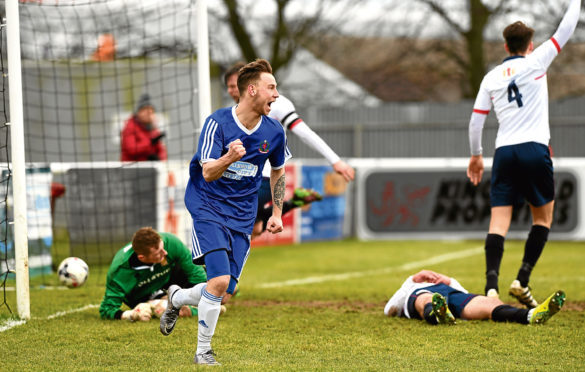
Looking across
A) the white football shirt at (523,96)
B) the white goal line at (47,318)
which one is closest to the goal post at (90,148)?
the white goal line at (47,318)

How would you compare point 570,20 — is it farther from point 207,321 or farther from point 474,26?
point 474,26

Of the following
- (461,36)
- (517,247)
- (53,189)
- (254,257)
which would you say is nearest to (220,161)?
(53,189)

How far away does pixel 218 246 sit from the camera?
189 inches

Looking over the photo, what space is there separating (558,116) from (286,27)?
7.52 m

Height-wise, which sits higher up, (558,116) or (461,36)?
(461,36)

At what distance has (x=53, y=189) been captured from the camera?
1088 cm

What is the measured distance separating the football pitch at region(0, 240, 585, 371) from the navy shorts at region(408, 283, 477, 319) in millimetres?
120

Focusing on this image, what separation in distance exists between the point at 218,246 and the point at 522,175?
3.01m

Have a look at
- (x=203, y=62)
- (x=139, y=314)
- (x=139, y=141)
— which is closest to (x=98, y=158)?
(x=139, y=141)

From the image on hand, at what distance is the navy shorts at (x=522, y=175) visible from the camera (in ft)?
21.5

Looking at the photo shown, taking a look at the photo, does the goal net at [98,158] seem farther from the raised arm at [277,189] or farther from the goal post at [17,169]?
the raised arm at [277,189]

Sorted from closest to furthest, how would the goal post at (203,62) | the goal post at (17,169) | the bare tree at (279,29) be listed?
the goal post at (17,169)
the goal post at (203,62)
the bare tree at (279,29)

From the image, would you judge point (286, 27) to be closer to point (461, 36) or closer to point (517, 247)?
point (461, 36)

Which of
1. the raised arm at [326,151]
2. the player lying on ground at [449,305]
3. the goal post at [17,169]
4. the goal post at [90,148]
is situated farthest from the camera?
the goal post at [90,148]
